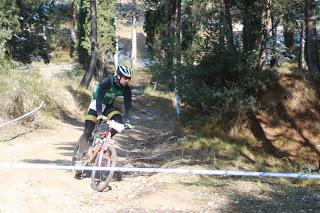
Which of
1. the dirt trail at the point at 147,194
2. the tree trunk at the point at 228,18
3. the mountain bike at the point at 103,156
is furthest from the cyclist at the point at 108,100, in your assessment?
the tree trunk at the point at 228,18

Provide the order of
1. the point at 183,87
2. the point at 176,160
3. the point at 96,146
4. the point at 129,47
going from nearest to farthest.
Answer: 1. the point at 96,146
2. the point at 176,160
3. the point at 183,87
4. the point at 129,47

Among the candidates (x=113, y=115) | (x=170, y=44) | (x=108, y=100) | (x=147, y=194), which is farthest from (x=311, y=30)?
(x=147, y=194)

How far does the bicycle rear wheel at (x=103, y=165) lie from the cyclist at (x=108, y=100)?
0.35 metres

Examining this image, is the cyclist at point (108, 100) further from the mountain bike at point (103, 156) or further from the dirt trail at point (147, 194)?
the dirt trail at point (147, 194)

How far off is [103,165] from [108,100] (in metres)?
1.13

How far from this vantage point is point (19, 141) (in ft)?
47.2

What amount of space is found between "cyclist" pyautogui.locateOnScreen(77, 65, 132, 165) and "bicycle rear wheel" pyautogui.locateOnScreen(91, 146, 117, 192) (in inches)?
13.8

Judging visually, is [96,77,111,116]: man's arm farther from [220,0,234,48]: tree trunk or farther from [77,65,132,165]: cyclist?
[220,0,234,48]: tree trunk

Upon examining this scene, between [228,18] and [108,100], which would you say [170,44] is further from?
[108,100]

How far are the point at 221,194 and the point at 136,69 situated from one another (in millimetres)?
38051

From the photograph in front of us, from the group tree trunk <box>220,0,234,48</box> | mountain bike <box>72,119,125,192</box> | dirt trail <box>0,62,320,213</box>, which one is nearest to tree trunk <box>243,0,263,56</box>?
tree trunk <box>220,0,234,48</box>

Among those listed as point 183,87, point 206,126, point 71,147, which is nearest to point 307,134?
point 206,126

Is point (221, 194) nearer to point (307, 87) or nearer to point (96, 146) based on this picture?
point (96, 146)

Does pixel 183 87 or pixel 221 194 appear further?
pixel 183 87
